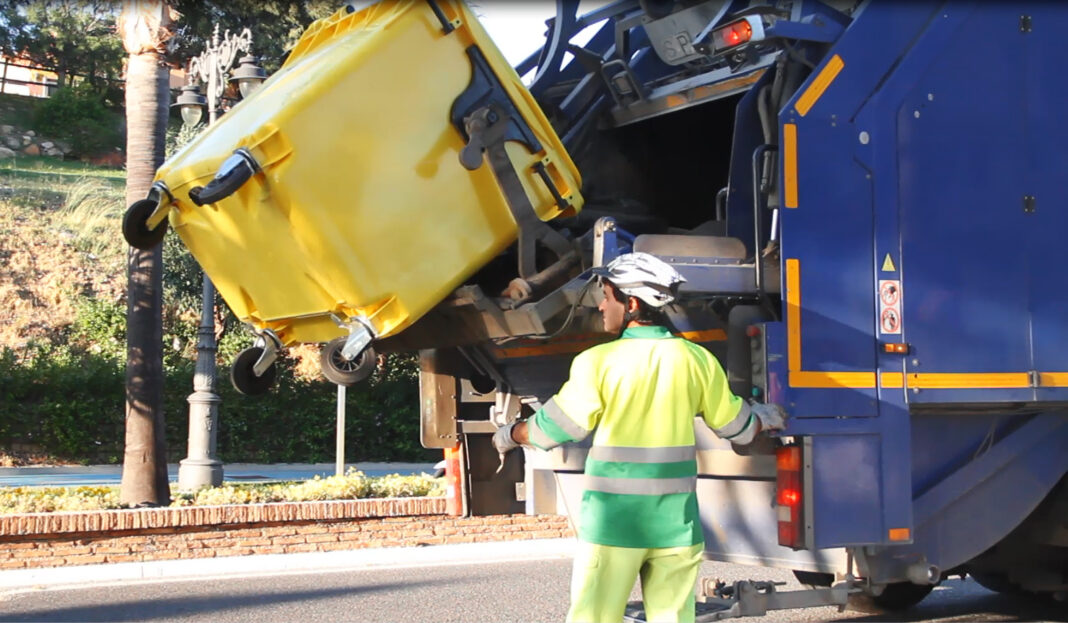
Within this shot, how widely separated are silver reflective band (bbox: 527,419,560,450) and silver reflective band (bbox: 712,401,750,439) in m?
0.51

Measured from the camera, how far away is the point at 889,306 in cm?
502

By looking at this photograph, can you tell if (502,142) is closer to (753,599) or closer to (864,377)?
(864,377)

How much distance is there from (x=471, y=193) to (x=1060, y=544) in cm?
Result: 290

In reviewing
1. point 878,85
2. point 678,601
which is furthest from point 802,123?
point 678,601

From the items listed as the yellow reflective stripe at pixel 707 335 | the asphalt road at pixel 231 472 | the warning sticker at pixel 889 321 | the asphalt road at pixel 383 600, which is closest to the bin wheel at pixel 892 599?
the asphalt road at pixel 383 600

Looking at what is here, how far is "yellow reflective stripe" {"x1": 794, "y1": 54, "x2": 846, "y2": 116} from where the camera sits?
487 centimetres

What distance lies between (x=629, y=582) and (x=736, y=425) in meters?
0.61

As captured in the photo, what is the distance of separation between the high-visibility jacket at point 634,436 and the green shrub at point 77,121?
34485 millimetres

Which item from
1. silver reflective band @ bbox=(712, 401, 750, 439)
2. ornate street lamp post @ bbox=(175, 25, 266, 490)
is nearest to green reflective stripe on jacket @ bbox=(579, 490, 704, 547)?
silver reflective band @ bbox=(712, 401, 750, 439)

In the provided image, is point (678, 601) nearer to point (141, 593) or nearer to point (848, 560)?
point (848, 560)

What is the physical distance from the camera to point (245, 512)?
33.6 feet

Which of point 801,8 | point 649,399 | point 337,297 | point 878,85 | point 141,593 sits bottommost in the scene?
point 141,593

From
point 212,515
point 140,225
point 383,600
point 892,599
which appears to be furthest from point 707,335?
point 212,515

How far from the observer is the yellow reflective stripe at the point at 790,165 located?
4.84 metres
